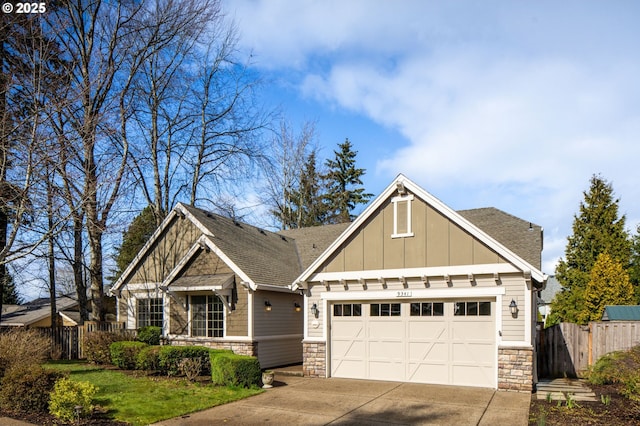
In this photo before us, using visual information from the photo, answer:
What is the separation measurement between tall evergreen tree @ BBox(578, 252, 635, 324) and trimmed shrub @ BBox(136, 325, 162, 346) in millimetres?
19424

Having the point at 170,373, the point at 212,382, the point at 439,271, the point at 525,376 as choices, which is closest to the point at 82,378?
the point at 170,373

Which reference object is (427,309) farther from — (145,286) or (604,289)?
(604,289)

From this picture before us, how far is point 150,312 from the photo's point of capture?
18469 mm

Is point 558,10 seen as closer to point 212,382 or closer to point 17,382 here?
point 212,382

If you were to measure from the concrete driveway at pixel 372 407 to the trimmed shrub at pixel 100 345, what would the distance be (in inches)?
261

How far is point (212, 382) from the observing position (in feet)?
42.1

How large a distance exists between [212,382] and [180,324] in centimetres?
484

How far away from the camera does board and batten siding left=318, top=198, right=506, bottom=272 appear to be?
12734 mm

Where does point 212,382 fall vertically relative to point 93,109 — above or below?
below

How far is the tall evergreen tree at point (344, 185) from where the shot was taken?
4106cm

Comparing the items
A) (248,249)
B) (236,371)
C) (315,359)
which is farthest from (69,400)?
(248,249)

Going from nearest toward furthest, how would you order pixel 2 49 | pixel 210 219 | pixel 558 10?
pixel 558 10
pixel 2 49
pixel 210 219

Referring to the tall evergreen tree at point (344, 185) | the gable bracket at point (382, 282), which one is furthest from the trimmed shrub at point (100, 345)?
the tall evergreen tree at point (344, 185)

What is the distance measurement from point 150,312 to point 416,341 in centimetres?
1033
